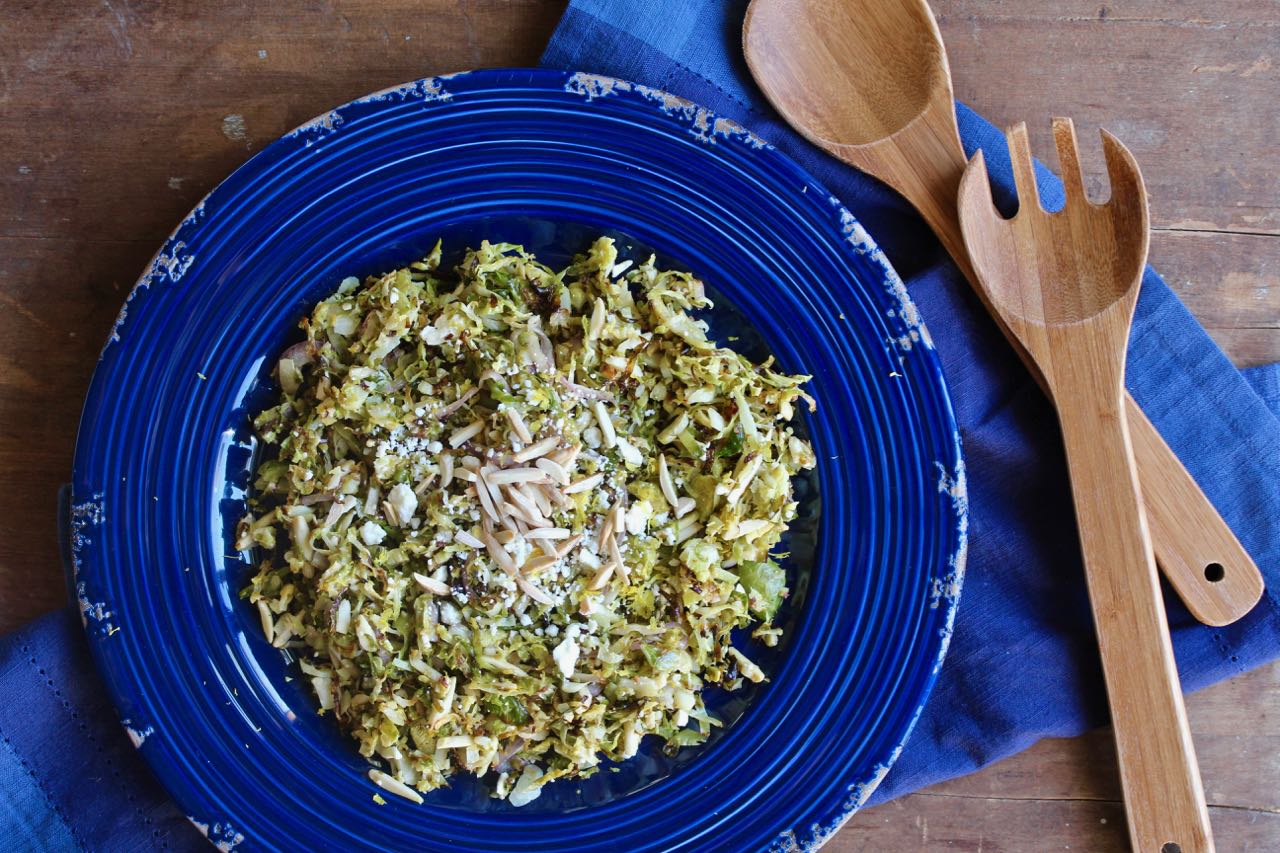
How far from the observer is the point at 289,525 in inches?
75.0

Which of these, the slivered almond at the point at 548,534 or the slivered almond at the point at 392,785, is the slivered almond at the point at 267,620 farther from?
the slivered almond at the point at 548,534

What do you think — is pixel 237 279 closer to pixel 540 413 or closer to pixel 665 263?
pixel 540 413

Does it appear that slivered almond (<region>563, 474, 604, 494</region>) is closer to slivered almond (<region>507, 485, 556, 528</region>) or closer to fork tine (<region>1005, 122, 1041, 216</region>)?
slivered almond (<region>507, 485, 556, 528</region>)

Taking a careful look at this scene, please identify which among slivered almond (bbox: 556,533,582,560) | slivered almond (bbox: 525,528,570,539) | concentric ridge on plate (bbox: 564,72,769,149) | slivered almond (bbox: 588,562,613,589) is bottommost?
slivered almond (bbox: 588,562,613,589)

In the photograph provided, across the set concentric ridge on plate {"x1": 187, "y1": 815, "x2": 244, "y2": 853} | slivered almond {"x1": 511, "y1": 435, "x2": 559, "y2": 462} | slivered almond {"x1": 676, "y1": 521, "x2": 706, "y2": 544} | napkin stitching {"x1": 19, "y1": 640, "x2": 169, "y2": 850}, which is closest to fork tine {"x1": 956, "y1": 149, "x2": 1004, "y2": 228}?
slivered almond {"x1": 676, "y1": 521, "x2": 706, "y2": 544}

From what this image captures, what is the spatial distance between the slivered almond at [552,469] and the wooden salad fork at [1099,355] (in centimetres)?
99

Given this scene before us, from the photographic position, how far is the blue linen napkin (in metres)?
2.07

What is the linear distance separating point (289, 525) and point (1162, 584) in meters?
1.92

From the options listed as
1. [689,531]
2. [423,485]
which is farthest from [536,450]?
[689,531]

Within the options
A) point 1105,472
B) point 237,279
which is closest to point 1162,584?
point 1105,472

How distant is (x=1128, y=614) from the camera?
2.00 m

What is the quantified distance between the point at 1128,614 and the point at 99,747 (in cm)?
229

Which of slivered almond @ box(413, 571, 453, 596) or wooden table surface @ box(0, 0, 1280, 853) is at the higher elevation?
wooden table surface @ box(0, 0, 1280, 853)

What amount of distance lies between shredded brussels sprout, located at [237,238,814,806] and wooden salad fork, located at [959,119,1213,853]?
0.57 meters
